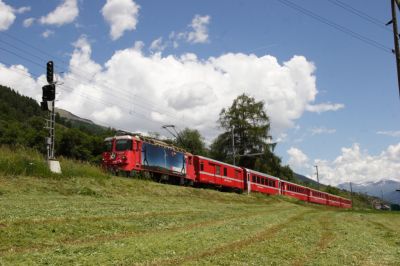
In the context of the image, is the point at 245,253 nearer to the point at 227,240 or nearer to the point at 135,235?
the point at 227,240

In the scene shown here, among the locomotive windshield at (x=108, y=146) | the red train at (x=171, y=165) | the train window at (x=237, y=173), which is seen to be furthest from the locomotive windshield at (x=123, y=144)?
the train window at (x=237, y=173)

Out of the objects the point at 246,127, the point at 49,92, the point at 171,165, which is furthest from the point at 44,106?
the point at 246,127

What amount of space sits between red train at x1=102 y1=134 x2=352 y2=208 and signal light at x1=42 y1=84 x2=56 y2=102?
9.01 m

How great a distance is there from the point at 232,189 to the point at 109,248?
42.5 metres

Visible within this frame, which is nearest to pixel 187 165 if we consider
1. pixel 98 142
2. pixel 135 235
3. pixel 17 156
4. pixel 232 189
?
pixel 232 189

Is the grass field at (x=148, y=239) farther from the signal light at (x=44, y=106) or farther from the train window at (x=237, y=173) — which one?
the train window at (x=237, y=173)

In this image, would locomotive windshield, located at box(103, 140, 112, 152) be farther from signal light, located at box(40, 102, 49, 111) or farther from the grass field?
the grass field

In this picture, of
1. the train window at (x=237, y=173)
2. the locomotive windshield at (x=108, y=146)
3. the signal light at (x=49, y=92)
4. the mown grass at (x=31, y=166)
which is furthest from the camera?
the train window at (x=237, y=173)

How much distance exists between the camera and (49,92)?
24625 millimetres

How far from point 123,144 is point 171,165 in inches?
239

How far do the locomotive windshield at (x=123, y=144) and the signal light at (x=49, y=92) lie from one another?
9.27m

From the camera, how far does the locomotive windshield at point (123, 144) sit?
32.9 meters

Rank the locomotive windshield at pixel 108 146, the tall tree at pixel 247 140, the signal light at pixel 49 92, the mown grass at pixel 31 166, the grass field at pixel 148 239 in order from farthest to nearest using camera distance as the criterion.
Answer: the tall tree at pixel 247 140
the locomotive windshield at pixel 108 146
the signal light at pixel 49 92
the mown grass at pixel 31 166
the grass field at pixel 148 239

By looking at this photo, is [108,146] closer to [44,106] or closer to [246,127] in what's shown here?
[44,106]
